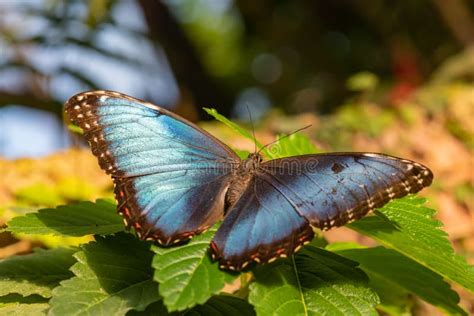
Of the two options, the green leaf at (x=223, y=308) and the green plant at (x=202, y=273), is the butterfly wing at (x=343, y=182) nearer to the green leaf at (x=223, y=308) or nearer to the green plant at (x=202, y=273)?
the green plant at (x=202, y=273)

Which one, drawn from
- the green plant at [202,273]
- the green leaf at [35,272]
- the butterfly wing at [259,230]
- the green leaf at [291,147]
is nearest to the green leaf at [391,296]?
the green plant at [202,273]

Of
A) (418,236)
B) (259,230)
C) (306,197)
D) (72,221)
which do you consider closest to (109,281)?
(72,221)

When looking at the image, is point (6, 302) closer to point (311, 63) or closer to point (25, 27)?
point (25, 27)

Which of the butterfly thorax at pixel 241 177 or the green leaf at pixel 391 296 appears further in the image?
the green leaf at pixel 391 296

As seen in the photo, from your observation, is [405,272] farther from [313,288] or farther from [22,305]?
[22,305]

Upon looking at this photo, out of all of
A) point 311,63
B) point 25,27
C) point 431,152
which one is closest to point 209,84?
point 311,63

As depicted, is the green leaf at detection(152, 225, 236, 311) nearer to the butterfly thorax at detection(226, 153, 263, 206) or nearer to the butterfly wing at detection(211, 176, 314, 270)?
the butterfly wing at detection(211, 176, 314, 270)

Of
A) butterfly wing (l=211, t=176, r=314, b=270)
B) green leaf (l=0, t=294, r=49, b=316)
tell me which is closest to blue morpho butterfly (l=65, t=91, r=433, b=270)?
butterfly wing (l=211, t=176, r=314, b=270)

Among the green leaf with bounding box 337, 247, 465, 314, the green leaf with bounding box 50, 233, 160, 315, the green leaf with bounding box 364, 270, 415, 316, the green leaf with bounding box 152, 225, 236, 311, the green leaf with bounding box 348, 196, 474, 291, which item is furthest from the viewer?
the green leaf with bounding box 364, 270, 415, 316
